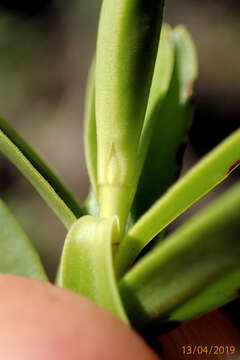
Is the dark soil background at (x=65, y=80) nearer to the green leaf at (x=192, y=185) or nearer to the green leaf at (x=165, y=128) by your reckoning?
the green leaf at (x=165, y=128)

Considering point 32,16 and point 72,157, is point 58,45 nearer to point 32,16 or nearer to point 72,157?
point 32,16

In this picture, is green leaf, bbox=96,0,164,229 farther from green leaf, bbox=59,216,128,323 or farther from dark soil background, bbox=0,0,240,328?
dark soil background, bbox=0,0,240,328

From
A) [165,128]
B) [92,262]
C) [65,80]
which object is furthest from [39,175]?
[65,80]

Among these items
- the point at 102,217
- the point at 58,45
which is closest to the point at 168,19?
the point at 58,45

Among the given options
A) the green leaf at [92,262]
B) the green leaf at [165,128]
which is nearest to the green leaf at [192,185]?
the green leaf at [92,262]

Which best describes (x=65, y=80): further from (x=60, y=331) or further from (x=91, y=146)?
(x=60, y=331)
